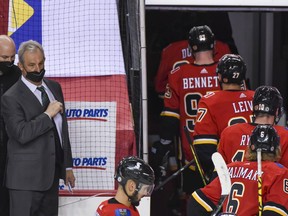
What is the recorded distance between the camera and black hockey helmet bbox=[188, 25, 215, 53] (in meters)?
7.25

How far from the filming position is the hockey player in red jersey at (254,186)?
5.23 metres

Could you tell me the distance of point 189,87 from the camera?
7.27m

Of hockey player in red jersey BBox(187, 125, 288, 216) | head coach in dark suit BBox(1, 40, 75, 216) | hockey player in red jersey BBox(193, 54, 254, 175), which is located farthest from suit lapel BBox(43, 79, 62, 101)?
hockey player in red jersey BBox(187, 125, 288, 216)

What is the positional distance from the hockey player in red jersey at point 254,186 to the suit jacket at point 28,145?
1.06 meters

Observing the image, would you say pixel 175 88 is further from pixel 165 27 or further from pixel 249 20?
pixel 249 20

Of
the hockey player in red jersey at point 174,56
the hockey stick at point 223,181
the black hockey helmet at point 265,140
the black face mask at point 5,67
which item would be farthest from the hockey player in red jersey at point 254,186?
the hockey player in red jersey at point 174,56

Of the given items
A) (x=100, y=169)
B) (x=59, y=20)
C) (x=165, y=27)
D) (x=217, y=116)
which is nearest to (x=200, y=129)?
(x=217, y=116)

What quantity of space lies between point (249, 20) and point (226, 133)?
14.9 ft

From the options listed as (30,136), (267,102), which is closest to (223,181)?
(267,102)

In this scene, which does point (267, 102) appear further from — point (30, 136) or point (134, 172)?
point (30, 136)

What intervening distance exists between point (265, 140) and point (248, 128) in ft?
2.17

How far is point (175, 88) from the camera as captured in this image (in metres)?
7.32

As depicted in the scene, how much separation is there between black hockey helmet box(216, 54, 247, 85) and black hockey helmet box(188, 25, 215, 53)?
565 mm

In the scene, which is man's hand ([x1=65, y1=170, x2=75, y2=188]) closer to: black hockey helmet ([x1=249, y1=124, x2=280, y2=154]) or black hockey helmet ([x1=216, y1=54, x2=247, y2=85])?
black hockey helmet ([x1=216, y1=54, x2=247, y2=85])
